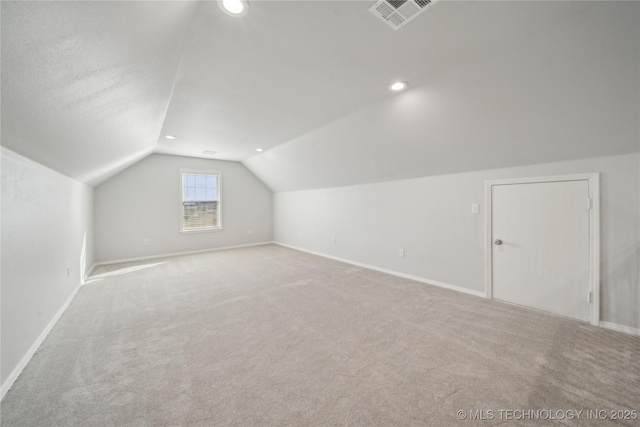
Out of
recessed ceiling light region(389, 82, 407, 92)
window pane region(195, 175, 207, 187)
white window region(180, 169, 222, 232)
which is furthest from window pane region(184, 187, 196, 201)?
recessed ceiling light region(389, 82, 407, 92)

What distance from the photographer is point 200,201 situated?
6.52 m

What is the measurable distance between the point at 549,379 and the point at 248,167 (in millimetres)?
7136

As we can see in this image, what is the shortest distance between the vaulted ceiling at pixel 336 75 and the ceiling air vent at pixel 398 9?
0.22 ft

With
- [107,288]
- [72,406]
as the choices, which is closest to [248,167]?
[107,288]

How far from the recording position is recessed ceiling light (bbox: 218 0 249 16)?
1464 millimetres

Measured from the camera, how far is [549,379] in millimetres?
1692

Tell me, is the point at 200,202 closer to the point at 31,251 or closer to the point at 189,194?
the point at 189,194

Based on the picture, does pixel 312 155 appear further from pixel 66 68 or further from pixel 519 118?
pixel 66 68

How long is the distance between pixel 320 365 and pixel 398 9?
8.65 ft

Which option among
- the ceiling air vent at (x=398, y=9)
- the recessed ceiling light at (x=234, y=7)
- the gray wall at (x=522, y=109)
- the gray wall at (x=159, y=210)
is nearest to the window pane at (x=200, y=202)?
the gray wall at (x=159, y=210)

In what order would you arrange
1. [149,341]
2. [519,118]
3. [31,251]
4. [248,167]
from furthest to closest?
[248,167] < [519,118] < [149,341] < [31,251]

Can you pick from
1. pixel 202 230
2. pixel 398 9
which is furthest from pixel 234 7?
pixel 202 230

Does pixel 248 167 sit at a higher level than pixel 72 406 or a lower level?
higher

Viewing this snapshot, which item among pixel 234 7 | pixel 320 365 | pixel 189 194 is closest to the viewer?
pixel 234 7
